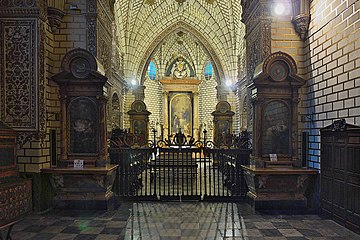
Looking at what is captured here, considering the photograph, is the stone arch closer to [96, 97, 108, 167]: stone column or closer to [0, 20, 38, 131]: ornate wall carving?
[96, 97, 108, 167]: stone column

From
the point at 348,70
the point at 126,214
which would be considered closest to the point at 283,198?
the point at 348,70

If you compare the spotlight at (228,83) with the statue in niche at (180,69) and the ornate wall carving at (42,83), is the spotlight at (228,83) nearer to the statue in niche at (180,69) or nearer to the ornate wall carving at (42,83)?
the statue in niche at (180,69)

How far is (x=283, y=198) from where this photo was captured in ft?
19.5

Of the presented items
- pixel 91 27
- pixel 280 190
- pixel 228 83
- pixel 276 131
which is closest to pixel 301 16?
pixel 276 131

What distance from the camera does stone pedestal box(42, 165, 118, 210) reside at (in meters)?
5.95

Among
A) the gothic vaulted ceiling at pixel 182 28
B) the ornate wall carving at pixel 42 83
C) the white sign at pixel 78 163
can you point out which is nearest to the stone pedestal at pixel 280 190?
the white sign at pixel 78 163

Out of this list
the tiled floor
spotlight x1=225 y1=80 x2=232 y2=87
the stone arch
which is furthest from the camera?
the stone arch

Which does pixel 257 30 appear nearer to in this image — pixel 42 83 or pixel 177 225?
pixel 177 225

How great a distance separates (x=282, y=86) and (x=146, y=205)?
153 inches

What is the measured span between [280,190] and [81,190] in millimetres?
4120

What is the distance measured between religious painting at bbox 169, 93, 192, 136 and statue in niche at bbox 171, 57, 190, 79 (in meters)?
2.45

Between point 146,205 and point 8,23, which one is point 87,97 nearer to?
point 8,23

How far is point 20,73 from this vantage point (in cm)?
577

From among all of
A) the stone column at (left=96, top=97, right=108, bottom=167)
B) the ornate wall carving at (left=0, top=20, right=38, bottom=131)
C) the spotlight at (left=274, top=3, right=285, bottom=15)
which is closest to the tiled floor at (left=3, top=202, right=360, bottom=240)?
the stone column at (left=96, top=97, right=108, bottom=167)
